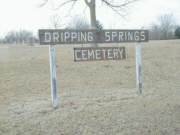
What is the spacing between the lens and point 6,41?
280 feet

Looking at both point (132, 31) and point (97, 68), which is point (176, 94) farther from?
point (97, 68)

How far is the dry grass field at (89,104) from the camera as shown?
19.5 feet

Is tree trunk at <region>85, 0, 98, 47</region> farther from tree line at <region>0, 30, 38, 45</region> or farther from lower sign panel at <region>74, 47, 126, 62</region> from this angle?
tree line at <region>0, 30, 38, 45</region>

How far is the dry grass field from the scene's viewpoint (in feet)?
19.5

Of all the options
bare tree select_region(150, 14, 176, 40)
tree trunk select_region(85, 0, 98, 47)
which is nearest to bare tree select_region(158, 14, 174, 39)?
bare tree select_region(150, 14, 176, 40)

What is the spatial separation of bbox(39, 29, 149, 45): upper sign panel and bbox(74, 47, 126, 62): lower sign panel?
22cm

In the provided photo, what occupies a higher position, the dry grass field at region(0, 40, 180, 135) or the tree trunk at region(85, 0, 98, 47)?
the tree trunk at region(85, 0, 98, 47)

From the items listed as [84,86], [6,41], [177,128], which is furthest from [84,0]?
[6,41]

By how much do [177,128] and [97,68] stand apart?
368 inches

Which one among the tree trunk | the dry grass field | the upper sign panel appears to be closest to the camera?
the dry grass field

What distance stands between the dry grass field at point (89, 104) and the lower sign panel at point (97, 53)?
1036mm

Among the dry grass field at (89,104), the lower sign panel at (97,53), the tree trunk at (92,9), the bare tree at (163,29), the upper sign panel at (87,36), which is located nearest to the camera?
the dry grass field at (89,104)

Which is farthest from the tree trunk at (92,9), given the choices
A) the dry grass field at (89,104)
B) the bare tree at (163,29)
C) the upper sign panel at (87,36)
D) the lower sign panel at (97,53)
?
the bare tree at (163,29)

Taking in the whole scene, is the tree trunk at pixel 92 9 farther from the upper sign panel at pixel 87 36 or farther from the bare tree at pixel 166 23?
the bare tree at pixel 166 23
